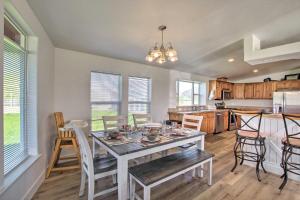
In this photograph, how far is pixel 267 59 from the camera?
3.33 m

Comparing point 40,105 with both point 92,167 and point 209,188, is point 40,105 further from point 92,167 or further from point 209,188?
point 209,188

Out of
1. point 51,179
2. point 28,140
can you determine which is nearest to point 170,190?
point 51,179

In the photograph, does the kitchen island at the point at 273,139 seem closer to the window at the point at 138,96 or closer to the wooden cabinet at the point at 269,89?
the window at the point at 138,96

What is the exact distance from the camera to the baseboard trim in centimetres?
190

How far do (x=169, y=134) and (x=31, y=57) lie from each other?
7.20ft

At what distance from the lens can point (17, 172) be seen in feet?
5.66

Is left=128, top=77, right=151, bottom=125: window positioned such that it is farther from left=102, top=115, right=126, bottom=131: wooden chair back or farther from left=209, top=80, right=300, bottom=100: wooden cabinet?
left=209, top=80, right=300, bottom=100: wooden cabinet

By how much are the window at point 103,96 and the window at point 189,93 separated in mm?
2328

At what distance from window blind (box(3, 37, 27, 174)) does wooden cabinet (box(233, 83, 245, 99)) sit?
24.3 feet

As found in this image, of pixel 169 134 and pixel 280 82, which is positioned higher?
pixel 280 82

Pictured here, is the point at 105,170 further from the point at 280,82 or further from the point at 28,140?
the point at 280,82

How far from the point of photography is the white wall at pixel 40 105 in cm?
167

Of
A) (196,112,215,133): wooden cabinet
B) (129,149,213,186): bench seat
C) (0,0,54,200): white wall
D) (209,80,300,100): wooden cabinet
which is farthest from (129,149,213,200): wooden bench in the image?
(209,80,300,100): wooden cabinet

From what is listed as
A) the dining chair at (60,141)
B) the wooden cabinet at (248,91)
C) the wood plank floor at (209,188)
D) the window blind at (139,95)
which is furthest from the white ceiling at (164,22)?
the wooden cabinet at (248,91)
